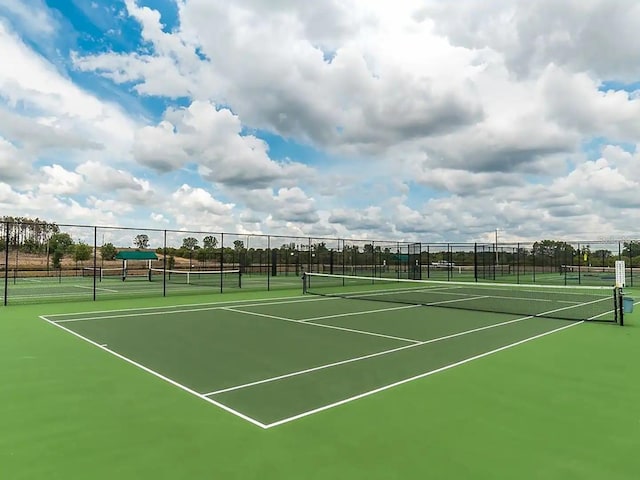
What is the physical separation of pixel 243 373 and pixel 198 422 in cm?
183

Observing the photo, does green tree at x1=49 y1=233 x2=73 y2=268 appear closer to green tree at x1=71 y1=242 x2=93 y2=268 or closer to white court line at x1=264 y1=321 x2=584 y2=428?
green tree at x1=71 y1=242 x2=93 y2=268

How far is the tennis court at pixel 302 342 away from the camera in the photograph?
5.29 meters

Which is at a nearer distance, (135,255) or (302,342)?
(302,342)

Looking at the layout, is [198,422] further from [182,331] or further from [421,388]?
[182,331]

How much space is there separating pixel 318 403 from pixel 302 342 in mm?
3621

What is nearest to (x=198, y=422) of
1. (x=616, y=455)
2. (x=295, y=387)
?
(x=295, y=387)

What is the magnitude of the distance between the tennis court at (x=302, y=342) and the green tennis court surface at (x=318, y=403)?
0.16 ft

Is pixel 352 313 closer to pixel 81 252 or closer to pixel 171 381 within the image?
pixel 171 381

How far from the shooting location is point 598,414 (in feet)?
14.7

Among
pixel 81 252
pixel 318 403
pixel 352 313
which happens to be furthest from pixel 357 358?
pixel 81 252

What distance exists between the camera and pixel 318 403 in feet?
15.8

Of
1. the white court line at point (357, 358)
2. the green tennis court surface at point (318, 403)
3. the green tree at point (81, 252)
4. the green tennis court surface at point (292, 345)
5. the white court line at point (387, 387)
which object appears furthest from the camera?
the green tree at point (81, 252)

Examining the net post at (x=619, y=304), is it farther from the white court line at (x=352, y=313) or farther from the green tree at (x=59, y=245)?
the green tree at (x=59, y=245)

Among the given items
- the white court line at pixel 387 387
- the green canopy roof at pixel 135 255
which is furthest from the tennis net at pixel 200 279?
the white court line at pixel 387 387
